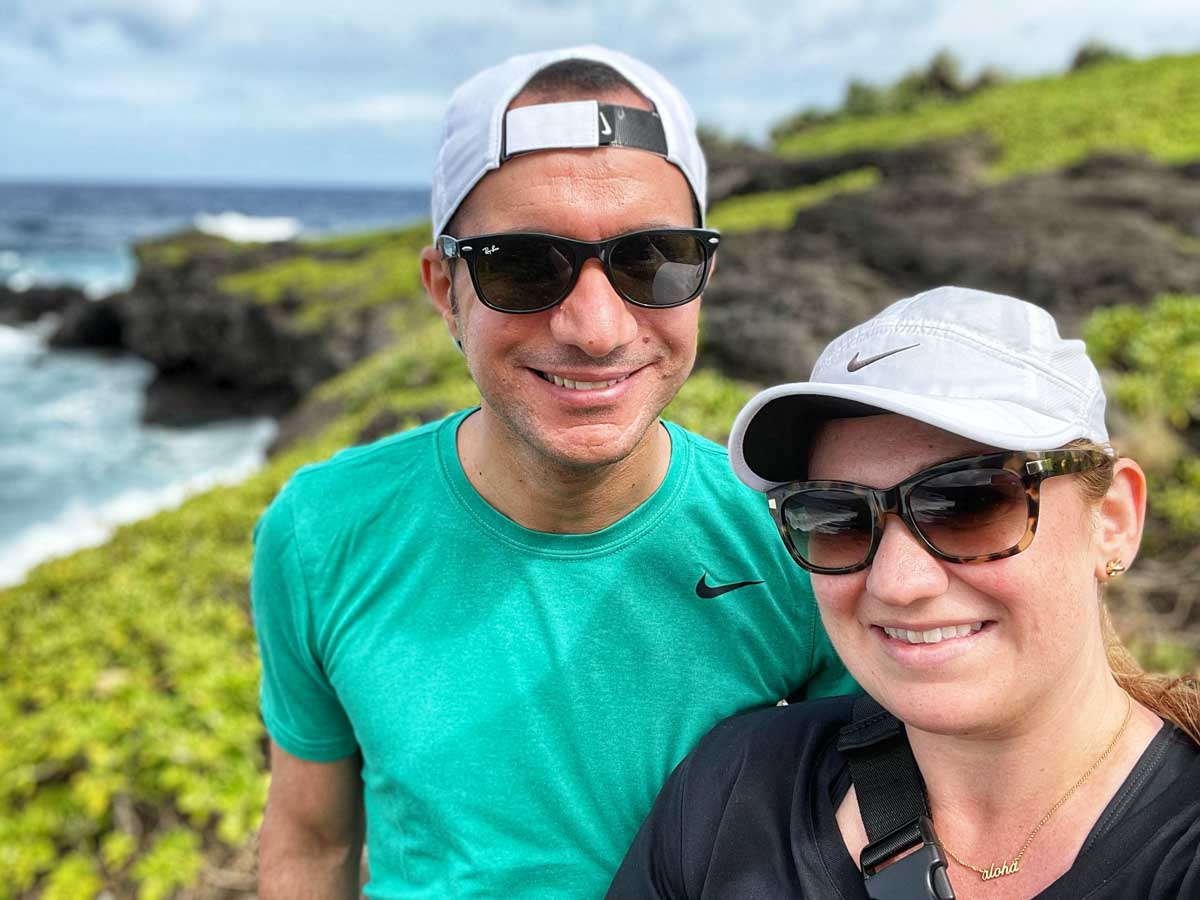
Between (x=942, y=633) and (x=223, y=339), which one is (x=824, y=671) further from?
(x=223, y=339)

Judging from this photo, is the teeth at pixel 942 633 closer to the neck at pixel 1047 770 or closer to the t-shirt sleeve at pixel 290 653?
the neck at pixel 1047 770

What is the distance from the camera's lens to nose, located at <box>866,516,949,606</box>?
1639 millimetres

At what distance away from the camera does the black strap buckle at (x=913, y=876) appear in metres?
1.66

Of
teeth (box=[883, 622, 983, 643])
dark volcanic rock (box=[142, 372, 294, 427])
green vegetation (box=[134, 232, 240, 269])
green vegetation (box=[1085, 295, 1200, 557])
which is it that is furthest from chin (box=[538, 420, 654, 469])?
green vegetation (box=[134, 232, 240, 269])

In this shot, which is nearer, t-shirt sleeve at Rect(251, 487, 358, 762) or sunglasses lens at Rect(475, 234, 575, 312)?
sunglasses lens at Rect(475, 234, 575, 312)

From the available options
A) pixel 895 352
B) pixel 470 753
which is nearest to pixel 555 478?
pixel 470 753

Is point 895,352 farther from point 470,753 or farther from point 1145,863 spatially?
point 470,753

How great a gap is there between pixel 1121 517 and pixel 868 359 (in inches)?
21.9

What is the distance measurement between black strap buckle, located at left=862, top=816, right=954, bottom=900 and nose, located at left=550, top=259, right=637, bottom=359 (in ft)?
3.72

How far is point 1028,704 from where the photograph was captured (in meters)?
1.66

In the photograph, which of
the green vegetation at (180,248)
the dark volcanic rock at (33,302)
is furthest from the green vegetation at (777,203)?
the dark volcanic rock at (33,302)

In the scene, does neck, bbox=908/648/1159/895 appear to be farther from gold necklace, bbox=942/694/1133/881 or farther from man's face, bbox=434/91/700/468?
man's face, bbox=434/91/700/468

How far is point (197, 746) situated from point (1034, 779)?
4.32 m

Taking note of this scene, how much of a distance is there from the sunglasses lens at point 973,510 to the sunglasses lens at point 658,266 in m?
0.79
